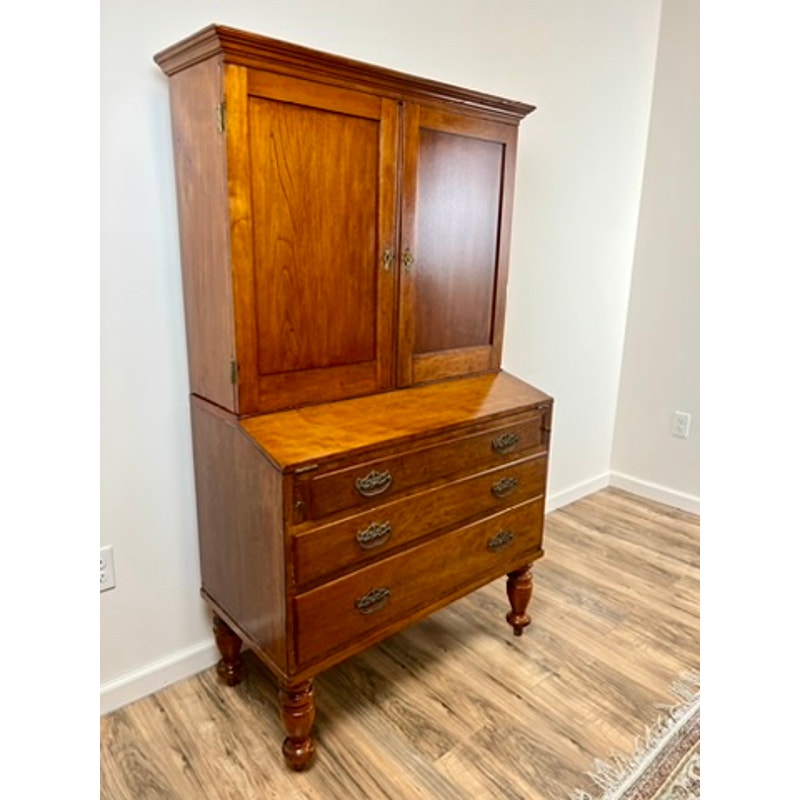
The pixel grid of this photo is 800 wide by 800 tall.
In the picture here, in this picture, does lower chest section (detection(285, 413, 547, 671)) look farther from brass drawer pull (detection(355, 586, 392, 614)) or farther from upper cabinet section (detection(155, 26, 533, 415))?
upper cabinet section (detection(155, 26, 533, 415))

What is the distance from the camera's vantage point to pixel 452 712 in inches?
67.4

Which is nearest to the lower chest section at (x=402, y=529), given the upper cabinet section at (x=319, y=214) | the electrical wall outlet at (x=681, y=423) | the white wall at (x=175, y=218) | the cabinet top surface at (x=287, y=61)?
the upper cabinet section at (x=319, y=214)

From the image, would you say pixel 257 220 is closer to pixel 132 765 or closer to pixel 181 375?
pixel 181 375

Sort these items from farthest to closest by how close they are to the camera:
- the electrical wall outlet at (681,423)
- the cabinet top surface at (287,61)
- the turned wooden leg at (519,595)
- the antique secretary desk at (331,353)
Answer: the electrical wall outlet at (681,423) → the turned wooden leg at (519,595) → the antique secretary desk at (331,353) → the cabinet top surface at (287,61)

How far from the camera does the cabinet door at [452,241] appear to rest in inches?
64.3

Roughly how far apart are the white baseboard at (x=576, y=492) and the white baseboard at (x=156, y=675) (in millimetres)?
1707

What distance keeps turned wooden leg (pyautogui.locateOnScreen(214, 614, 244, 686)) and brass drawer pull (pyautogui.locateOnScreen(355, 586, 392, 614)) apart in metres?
0.46

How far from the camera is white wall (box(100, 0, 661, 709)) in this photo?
1.48m

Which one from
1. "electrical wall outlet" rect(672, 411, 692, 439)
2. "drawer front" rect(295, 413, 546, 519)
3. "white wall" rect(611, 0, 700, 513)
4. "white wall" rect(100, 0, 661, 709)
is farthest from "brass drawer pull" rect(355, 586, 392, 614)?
"electrical wall outlet" rect(672, 411, 692, 439)

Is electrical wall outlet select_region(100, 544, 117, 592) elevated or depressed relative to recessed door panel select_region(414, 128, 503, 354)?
depressed

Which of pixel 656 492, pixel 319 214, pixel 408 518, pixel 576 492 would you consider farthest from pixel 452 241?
pixel 656 492

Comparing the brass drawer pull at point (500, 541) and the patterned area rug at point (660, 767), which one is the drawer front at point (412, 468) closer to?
the brass drawer pull at point (500, 541)
